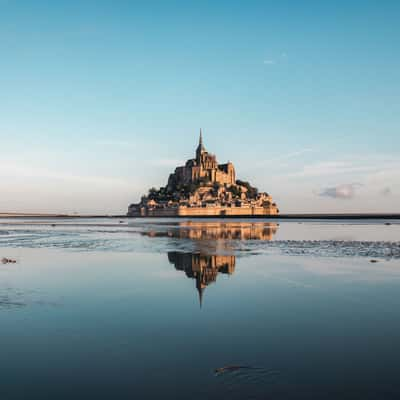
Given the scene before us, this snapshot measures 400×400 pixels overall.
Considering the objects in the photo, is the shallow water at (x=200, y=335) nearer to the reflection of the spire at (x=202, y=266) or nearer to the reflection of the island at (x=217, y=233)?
the reflection of the spire at (x=202, y=266)

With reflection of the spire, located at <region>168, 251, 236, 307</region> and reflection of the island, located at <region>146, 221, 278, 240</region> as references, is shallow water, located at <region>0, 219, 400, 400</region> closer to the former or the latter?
reflection of the spire, located at <region>168, 251, 236, 307</region>

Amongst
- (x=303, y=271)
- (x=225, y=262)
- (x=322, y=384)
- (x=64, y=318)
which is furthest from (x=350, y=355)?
(x=225, y=262)

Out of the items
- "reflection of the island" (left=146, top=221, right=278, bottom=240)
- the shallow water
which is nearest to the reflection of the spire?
the shallow water

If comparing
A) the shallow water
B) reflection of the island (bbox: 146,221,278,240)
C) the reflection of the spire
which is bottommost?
the shallow water

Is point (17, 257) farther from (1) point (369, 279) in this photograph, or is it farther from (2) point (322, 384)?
(2) point (322, 384)

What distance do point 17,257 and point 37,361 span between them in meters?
15.2

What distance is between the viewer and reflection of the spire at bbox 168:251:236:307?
1305 cm

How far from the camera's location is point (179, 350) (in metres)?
6.38

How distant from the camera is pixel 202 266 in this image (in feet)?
53.6

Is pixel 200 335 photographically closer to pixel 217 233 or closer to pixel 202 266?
pixel 202 266

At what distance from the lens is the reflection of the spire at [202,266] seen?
514 inches

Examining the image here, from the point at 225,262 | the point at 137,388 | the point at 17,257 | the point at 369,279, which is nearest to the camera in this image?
the point at 137,388

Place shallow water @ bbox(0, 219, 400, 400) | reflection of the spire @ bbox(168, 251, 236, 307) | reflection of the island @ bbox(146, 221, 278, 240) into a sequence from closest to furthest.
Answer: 1. shallow water @ bbox(0, 219, 400, 400)
2. reflection of the spire @ bbox(168, 251, 236, 307)
3. reflection of the island @ bbox(146, 221, 278, 240)

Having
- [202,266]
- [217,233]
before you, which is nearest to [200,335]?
[202,266]
